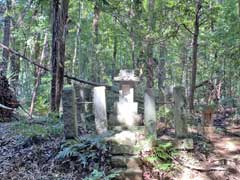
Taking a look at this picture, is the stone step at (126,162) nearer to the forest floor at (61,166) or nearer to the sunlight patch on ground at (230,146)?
the forest floor at (61,166)

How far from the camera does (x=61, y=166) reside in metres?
4.86

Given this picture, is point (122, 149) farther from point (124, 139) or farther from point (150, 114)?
point (150, 114)

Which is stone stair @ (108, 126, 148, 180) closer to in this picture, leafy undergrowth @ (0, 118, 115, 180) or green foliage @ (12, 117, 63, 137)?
leafy undergrowth @ (0, 118, 115, 180)

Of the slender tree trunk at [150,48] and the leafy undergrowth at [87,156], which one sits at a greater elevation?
the slender tree trunk at [150,48]

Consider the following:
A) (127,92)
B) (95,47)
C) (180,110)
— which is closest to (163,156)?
(180,110)

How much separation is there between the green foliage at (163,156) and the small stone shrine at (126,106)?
2.12 m

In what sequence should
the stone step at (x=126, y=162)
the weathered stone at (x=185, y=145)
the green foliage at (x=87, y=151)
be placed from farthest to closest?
the weathered stone at (x=185, y=145) < the green foliage at (x=87, y=151) < the stone step at (x=126, y=162)

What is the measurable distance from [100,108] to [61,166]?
1.52m

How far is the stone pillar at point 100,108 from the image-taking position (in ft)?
19.5

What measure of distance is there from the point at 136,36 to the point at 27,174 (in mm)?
8528

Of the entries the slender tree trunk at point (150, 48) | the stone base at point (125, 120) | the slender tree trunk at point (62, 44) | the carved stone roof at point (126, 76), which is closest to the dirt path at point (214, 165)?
the stone base at point (125, 120)

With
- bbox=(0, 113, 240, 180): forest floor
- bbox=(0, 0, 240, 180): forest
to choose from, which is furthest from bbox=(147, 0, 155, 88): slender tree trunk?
bbox=(0, 113, 240, 180): forest floor

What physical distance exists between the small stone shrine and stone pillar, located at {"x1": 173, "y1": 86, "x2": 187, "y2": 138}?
6.67ft

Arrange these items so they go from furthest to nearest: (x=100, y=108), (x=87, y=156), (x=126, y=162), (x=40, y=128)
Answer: (x=40, y=128), (x=100, y=108), (x=87, y=156), (x=126, y=162)
